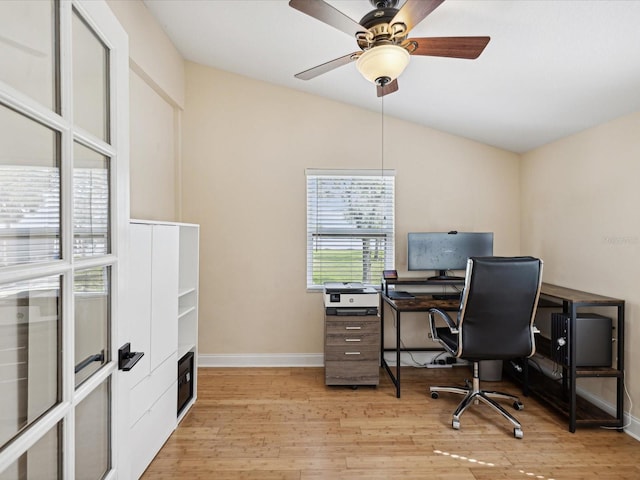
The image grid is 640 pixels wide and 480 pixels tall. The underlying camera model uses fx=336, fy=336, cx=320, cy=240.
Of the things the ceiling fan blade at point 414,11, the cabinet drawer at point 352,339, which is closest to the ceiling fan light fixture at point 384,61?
the ceiling fan blade at point 414,11

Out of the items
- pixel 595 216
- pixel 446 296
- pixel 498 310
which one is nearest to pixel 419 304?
pixel 446 296

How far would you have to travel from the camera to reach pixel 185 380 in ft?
8.77

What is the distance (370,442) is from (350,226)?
2.03 m

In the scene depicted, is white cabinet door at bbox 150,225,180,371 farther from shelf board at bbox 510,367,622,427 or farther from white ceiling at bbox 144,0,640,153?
shelf board at bbox 510,367,622,427

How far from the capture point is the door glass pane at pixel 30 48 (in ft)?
2.38

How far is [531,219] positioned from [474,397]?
1.92m

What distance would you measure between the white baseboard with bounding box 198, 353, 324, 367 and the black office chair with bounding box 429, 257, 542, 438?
1.58 metres

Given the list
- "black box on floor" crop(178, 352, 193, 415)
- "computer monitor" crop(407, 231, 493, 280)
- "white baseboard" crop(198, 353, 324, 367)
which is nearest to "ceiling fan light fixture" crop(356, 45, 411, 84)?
"computer monitor" crop(407, 231, 493, 280)

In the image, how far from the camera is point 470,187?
365cm

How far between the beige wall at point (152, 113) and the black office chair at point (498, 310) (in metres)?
2.63

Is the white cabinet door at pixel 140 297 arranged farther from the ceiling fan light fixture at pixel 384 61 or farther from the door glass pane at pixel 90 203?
the ceiling fan light fixture at pixel 384 61

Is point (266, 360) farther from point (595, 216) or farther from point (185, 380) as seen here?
point (595, 216)

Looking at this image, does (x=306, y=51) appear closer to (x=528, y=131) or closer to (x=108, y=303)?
(x=528, y=131)

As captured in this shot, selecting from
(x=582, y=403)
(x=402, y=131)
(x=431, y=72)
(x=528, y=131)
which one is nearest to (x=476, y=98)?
(x=431, y=72)
